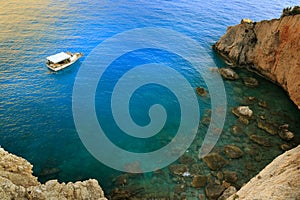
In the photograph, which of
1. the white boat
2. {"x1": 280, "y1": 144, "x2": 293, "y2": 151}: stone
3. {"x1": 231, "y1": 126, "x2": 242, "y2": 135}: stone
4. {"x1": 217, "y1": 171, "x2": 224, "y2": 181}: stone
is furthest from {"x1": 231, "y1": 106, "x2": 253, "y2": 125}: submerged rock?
the white boat

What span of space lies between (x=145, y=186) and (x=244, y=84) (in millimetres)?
27875

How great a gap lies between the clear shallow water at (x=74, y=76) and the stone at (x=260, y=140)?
0.82 metres

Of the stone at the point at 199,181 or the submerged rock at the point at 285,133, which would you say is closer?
the stone at the point at 199,181

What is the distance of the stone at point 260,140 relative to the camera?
105 feet

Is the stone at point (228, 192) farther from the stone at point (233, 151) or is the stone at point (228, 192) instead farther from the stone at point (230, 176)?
the stone at point (233, 151)

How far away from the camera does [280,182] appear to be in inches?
659

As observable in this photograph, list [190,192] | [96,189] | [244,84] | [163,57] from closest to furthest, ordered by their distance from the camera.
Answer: [96,189] → [190,192] → [244,84] → [163,57]

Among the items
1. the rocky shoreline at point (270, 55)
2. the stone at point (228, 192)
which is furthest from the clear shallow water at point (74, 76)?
the rocky shoreline at point (270, 55)

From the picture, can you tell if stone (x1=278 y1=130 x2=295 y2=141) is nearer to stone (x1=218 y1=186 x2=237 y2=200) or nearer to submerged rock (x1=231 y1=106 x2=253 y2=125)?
submerged rock (x1=231 y1=106 x2=253 y2=125)

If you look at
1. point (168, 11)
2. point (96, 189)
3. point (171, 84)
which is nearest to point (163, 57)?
point (171, 84)

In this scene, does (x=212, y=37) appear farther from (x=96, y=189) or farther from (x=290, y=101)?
(x=96, y=189)

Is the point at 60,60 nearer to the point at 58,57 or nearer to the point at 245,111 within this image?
the point at 58,57

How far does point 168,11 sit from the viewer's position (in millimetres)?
75125

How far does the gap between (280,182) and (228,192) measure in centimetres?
962
